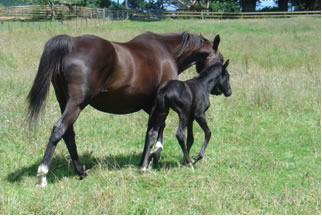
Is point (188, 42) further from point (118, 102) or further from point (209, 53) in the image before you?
point (118, 102)

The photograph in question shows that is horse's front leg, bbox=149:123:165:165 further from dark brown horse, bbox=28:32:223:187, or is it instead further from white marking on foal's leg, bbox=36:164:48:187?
white marking on foal's leg, bbox=36:164:48:187

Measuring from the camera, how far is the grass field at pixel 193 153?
4.21 m

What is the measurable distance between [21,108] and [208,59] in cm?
423

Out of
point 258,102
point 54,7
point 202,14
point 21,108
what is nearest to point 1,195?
point 21,108

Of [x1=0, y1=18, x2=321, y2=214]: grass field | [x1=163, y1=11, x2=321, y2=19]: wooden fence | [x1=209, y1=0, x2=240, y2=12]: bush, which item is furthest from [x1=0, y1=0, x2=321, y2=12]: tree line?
[x1=0, y1=18, x2=321, y2=214]: grass field

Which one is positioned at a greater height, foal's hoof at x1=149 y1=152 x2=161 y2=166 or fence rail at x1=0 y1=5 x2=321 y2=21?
fence rail at x1=0 y1=5 x2=321 y2=21

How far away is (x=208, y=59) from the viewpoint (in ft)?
20.3

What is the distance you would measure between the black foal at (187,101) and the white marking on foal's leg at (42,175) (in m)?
1.37

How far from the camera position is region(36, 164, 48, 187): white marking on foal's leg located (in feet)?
15.5

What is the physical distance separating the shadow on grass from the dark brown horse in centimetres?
31

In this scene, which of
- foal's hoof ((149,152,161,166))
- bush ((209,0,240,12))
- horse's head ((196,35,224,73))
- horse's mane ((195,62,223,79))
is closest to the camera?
foal's hoof ((149,152,161,166))

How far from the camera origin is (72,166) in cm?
580

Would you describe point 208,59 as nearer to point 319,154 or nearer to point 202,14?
point 319,154

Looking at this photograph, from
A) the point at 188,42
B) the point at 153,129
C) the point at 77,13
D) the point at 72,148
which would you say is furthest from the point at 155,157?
the point at 77,13
